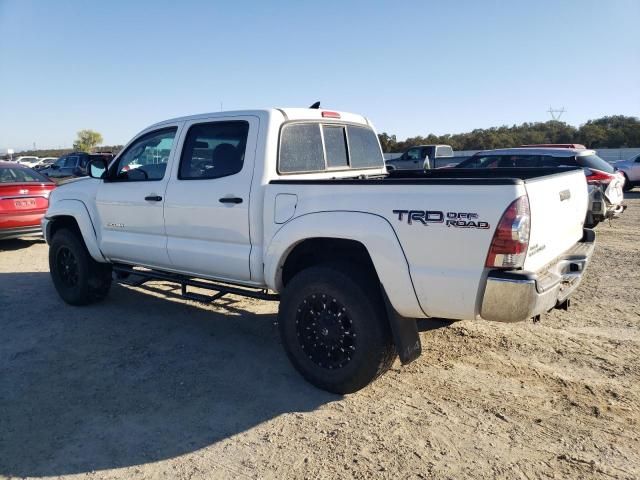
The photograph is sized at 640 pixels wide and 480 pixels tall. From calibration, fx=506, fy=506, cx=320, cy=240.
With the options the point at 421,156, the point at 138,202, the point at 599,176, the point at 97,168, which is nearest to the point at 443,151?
the point at 421,156

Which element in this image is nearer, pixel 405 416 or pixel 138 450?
pixel 138 450

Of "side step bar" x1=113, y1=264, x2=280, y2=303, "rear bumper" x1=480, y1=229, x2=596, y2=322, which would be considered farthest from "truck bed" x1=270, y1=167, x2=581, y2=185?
"side step bar" x1=113, y1=264, x2=280, y2=303

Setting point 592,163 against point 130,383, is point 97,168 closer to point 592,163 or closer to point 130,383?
point 130,383

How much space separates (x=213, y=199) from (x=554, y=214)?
265 centimetres

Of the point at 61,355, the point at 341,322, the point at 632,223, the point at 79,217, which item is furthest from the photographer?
the point at 632,223

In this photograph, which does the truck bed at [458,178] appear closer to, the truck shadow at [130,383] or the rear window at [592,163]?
the truck shadow at [130,383]

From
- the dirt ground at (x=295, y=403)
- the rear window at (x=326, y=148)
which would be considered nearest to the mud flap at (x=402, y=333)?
the dirt ground at (x=295, y=403)

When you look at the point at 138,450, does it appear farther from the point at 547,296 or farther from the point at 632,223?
the point at 632,223

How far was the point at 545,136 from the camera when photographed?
4456 centimetres

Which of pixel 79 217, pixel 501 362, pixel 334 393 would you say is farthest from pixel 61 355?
pixel 501 362

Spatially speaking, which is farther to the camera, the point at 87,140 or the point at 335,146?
the point at 87,140

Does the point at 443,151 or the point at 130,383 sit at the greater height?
the point at 443,151

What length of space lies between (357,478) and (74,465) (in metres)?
1.66

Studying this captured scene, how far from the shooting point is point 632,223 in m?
11.5
